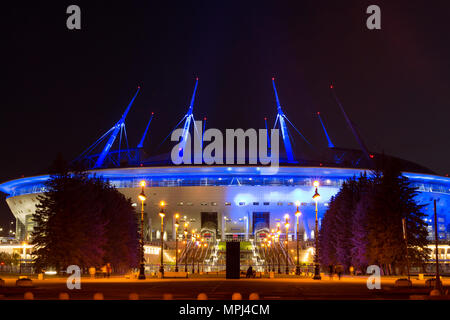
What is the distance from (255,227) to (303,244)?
21626 millimetres

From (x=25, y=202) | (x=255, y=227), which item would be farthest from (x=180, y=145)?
(x=25, y=202)

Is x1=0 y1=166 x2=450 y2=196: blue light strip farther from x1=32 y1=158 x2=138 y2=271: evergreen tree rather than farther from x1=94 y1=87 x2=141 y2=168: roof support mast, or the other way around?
x1=32 y1=158 x2=138 y2=271: evergreen tree

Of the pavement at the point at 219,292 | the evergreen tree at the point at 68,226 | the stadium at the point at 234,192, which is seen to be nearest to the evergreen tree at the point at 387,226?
the pavement at the point at 219,292

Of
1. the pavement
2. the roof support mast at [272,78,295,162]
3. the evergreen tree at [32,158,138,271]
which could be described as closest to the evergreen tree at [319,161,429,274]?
the pavement

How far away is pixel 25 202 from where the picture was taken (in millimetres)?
128250

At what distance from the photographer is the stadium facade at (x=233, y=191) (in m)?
117

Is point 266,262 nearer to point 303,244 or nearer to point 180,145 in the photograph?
point 303,244

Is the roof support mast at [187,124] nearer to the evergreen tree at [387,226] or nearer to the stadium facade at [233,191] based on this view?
the stadium facade at [233,191]

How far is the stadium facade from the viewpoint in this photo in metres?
117

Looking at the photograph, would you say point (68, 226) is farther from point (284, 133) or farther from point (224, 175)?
point (284, 133)

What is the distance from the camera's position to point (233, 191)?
388ft

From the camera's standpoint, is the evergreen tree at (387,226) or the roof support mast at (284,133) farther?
the roof support mast at (284,133)

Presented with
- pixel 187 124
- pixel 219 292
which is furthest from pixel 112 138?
pixel 219 292

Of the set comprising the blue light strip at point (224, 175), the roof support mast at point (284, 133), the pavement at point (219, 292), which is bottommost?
the pavement at point (219, 292)
